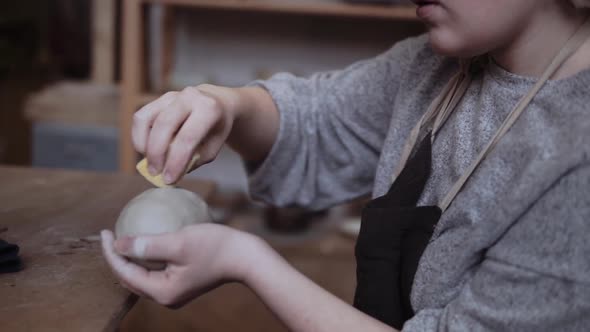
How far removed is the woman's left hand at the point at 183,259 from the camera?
64cm

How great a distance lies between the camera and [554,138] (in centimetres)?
61

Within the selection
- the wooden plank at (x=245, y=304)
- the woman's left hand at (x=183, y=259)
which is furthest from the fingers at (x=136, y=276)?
the wooden plank at (x=245, y=304)

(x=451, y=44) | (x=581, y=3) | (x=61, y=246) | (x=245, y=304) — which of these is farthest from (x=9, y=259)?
(x=245, y=304)

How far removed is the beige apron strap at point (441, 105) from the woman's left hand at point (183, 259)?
0.95ft

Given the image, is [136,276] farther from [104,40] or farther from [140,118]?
[104,40]

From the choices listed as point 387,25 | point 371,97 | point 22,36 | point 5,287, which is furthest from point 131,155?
point 22,36

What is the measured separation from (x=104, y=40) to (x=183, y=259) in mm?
1811

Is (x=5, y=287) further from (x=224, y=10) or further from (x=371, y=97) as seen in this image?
(x=224, y=10)

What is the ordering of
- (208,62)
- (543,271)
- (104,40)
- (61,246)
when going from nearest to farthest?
1. (543,271)
2. (61,246)
3. (104,40)
4. (208,62)

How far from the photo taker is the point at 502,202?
0.63 meters

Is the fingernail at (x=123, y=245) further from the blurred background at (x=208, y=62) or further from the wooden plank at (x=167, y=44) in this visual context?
the wooden plank at (x=167, y=44)

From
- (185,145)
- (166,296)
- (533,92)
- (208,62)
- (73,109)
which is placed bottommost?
(73,109)

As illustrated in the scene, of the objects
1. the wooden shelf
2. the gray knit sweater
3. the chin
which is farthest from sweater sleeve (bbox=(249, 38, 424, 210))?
the wooden shelf

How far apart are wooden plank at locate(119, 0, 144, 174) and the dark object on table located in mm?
1304
